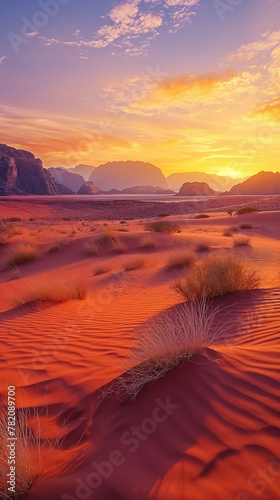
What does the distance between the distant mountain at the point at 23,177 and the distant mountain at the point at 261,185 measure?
3585 inches

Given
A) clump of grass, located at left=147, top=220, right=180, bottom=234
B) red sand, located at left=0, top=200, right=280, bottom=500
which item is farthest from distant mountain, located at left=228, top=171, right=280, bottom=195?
red sand, located at left=0, top=200, right=280, bottom=500

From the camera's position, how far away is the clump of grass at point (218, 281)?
6.02 metres

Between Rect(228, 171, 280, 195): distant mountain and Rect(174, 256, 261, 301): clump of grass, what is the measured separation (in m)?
147

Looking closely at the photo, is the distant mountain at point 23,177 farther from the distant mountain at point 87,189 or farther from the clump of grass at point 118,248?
the clump of grass at point 118,248

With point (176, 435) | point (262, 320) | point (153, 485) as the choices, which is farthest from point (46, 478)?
point (262, 320)

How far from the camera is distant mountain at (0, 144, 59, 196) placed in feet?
345

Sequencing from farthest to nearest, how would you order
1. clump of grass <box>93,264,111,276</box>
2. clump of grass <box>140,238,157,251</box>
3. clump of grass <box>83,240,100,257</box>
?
clump of grass <box>140,238,157,251</box> → clump of grass <box>83,240,100,257</box> → clump of grass <box>93,264,111,276</box>

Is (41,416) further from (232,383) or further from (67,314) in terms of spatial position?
(67,314)

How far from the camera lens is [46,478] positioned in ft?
7.06

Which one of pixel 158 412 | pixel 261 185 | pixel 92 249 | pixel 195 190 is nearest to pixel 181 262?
pixel 92 249

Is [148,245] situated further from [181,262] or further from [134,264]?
[181,262]

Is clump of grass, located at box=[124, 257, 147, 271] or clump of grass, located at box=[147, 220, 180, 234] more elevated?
clump of grass, located at box=[147, 220, 180, 234]

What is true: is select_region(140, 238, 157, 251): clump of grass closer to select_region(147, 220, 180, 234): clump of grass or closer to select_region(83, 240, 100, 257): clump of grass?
select_region(83, 240, 100, 257): clump of grass

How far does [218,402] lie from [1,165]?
118199 millimetres
